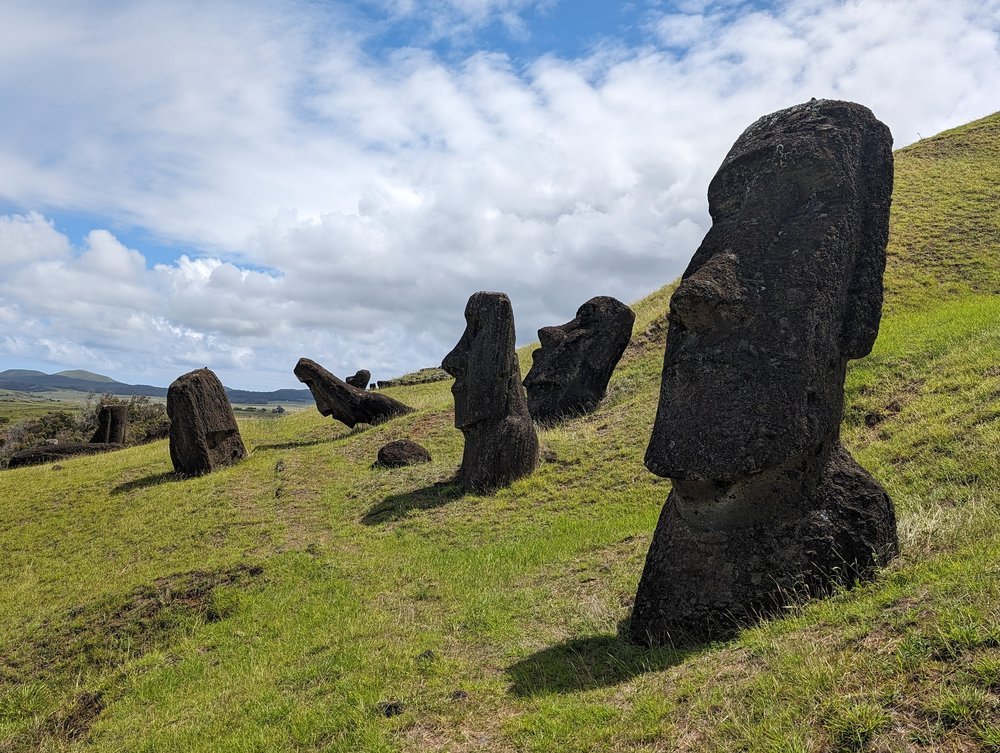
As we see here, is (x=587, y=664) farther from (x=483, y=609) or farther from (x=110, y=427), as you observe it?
(x=110, y=427)

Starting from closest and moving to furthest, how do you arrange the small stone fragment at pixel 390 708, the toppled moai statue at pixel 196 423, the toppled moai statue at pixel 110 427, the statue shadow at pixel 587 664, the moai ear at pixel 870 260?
the statue shadow at pixel 587 664 → the small stone fragment at pixel 390 708 → the moai ear at pixel 870 260 → the toppled moai statue at pixel 196 423 → the toppled moai statue at pixel 110 427

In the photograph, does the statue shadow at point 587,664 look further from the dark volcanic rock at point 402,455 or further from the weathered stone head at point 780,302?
the dark volcanic rock at point 402,455

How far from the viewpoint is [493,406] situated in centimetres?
1571

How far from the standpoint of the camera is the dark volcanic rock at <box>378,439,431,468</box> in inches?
774

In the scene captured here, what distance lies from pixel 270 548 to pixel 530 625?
7312 mm

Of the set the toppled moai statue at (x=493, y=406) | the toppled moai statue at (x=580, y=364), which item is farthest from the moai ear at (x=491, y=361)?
the toppled moai statue at (x=580, y=364)

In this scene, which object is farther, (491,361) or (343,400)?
(343,400)

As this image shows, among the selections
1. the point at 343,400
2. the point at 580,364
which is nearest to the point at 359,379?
the point at 343,400

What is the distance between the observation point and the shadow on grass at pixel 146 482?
20031mm

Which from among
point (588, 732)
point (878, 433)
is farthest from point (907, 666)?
point (878, 433)

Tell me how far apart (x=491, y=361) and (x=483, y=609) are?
7.86 m

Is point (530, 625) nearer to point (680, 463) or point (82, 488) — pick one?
point (680, 463)

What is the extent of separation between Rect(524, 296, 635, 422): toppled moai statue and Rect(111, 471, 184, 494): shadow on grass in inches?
423

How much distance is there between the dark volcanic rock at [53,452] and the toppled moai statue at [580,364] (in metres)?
18.8
